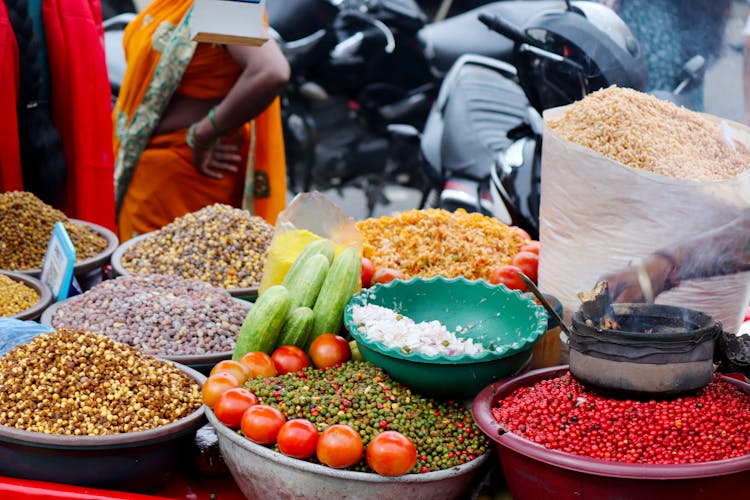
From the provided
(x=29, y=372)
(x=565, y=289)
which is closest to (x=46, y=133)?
(x=29, y=372)

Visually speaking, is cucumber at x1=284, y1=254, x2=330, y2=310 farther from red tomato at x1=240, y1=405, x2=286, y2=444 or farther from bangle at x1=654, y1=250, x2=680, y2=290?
bangle at x1=654, y1=250, x2=680, y2=290

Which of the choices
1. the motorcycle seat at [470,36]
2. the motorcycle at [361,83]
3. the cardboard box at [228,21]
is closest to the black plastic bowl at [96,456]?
the cardboard box at [228,21]

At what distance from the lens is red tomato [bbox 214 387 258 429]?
1.61 meters

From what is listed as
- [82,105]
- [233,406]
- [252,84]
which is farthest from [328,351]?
[82,105]

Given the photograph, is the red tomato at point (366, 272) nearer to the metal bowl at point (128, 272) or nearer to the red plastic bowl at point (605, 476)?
the metal bowl at point (128, 272)

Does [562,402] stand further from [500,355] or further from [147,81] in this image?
[147,81]

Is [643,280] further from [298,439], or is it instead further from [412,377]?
[298,439]

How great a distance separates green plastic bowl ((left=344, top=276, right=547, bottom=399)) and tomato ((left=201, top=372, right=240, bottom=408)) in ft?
0.89

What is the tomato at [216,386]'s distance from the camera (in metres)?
1.67

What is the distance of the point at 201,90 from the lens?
3660 mm

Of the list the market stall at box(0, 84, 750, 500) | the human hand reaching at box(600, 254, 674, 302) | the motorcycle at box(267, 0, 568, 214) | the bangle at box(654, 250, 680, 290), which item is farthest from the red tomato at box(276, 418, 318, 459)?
the motorcycle at box(267, 0, 568, 214)

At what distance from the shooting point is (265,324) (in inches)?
73.9

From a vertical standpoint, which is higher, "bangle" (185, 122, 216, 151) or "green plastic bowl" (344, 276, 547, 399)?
"green plastic bowl" (344, 276, 547, 399)

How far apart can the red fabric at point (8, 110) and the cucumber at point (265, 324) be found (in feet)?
6.45
